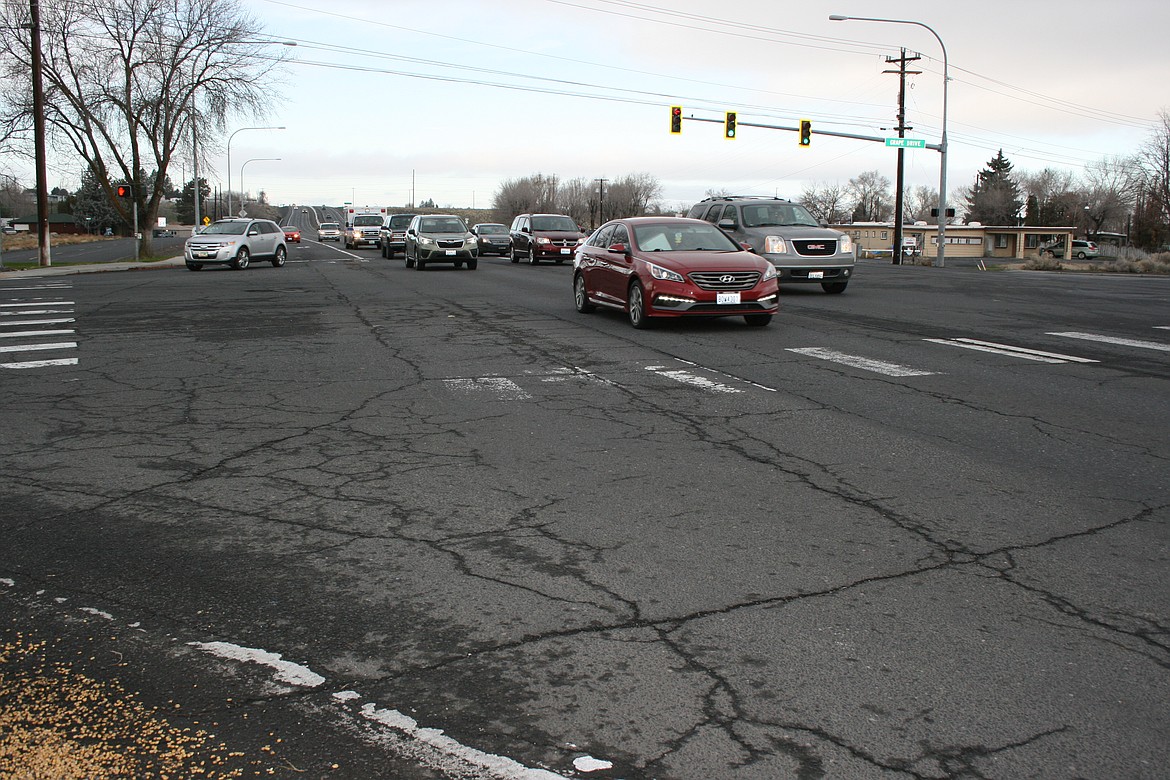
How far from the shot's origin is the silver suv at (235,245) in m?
32.3

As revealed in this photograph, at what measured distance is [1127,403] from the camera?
→ 856cm

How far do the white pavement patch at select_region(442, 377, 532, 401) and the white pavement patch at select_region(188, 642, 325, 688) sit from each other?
5330 millimetres

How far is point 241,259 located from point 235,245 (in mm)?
644

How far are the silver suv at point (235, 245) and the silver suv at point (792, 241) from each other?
18847 mm

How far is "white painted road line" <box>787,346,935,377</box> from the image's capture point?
10.3m

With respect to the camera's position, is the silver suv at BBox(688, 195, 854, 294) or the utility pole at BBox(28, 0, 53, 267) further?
the utility pole at BBox(28, 0, 53, 267)

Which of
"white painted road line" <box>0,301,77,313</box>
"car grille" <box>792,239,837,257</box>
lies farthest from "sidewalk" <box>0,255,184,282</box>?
"car grille" <box>792,239,837,257</box>

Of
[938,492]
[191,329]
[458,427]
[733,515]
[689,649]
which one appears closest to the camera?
[689,649]

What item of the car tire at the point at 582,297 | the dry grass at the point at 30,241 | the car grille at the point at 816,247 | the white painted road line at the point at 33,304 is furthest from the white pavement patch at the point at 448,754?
the dry grass at the point at 30,241

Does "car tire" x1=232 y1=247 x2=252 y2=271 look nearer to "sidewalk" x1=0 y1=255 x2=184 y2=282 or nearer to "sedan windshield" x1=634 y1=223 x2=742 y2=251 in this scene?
"sidewalk" x1=0 y1=255 x2=184 y2=282

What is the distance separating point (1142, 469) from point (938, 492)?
161 cm

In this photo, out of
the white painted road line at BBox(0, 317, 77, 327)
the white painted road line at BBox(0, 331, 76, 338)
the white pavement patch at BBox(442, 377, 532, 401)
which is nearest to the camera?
the white pavement patch at BBox(442, 377, 532, 401)

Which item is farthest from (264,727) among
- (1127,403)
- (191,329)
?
(191,329)

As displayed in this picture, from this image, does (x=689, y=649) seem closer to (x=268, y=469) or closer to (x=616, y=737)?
(x=616, y=737)
